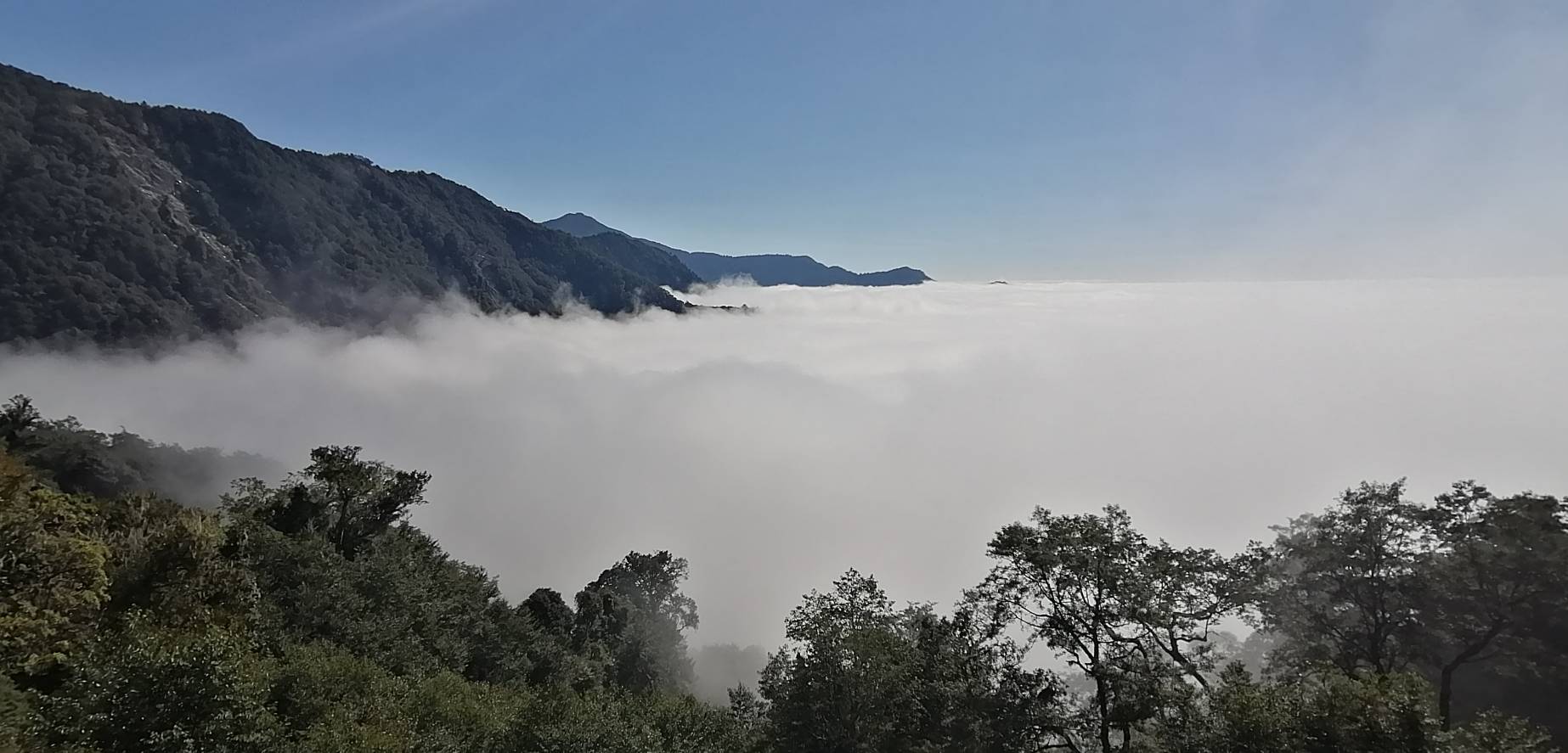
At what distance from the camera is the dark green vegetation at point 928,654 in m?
21.0

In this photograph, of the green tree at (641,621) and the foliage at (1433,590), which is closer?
the foliage at (1433,590)

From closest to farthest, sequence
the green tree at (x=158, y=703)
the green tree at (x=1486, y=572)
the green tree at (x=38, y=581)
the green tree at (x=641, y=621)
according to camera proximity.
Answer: the green tree at (x=158, y=703), the green tree at (x=38, y=581), the green tree at (x=1486, y=572), the green tree at (x=641, y=621)

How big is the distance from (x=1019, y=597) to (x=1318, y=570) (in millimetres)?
19038

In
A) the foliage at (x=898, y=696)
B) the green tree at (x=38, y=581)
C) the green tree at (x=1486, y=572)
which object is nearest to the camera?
the green tree at (x=38, y=581)

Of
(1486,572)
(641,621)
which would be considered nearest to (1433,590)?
(1486,572)

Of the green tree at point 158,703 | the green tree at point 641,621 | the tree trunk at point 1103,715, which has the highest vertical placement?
the green tree at point 158,703

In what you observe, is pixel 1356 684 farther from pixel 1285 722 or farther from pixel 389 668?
pixel 389 668

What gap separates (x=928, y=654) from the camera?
100ft

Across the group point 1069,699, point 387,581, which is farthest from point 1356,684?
point 387,581

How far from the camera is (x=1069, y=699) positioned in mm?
29438

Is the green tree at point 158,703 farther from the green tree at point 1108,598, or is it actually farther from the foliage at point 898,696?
the green tree at point 1108,598

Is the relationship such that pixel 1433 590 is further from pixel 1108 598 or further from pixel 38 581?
pixel 38 581

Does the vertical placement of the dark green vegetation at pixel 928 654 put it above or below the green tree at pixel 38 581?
below

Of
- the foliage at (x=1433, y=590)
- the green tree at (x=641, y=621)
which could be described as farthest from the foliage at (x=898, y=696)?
the green tree at (x=641, y=621)
